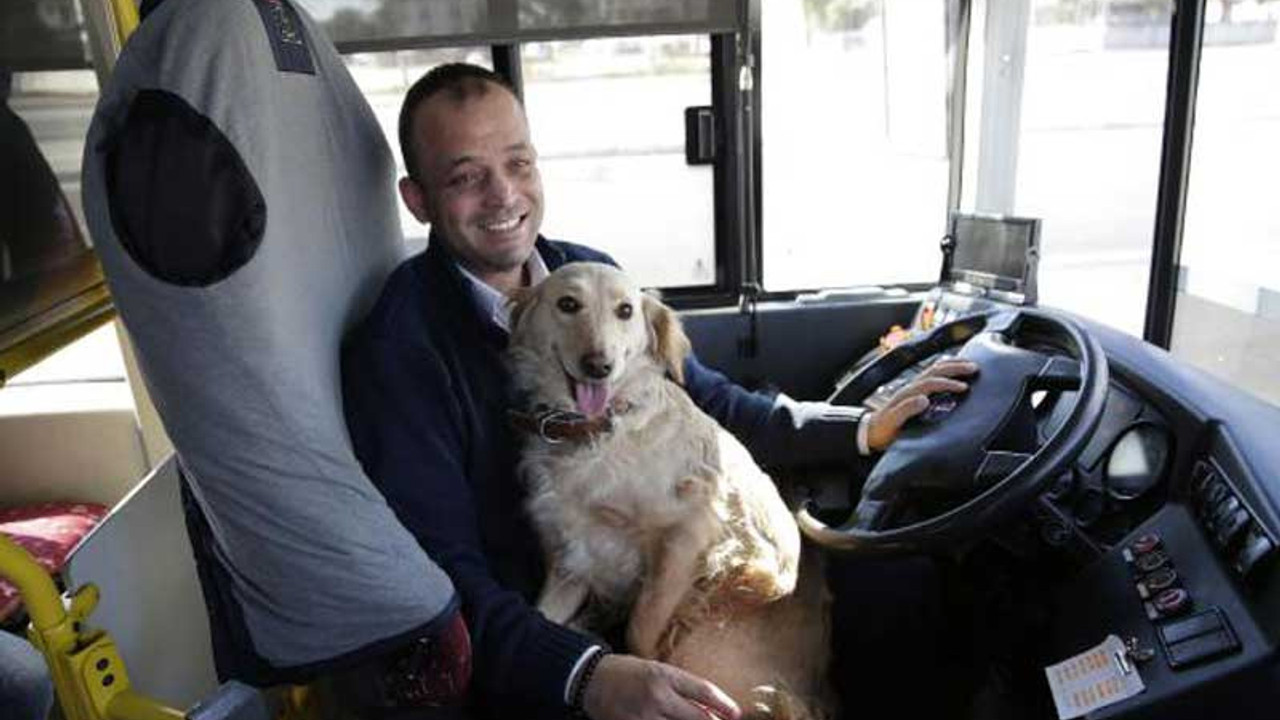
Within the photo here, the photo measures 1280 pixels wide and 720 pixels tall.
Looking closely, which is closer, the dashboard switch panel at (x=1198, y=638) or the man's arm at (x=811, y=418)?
the dashboard switch panel at (x=1198, y=638)

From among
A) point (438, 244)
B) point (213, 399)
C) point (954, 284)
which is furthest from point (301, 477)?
point (954, 284)

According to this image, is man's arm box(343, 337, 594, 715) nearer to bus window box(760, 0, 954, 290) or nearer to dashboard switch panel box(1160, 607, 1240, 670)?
dashboard switch panel box(1160, 607, 1240, 670)

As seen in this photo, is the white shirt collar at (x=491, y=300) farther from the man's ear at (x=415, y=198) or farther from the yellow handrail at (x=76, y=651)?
the yellow handrail at (x=76, y=651)

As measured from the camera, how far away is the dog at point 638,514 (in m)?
1.48

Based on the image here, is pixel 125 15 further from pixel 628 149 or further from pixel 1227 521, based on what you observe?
pixel 1227 521

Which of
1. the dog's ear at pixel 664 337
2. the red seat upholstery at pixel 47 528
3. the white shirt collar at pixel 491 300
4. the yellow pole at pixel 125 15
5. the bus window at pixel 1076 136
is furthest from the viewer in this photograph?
the bus window at pixel 1076 136

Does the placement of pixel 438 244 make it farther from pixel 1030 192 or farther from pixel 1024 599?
pixel 1030 192

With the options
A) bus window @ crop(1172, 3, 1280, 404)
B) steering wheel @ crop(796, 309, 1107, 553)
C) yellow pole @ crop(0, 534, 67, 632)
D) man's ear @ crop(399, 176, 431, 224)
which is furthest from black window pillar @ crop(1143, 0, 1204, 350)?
yellow pole @ crop(0, 534, 67, 632)

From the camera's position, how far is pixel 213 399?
41.1 inches

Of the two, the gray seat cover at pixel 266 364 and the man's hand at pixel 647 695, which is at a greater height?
the gray seat cover at pixel 266 364

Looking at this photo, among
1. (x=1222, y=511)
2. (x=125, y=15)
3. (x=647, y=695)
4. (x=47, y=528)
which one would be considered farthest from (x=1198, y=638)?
(x=47, y=528)

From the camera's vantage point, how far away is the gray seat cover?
1.01 metres

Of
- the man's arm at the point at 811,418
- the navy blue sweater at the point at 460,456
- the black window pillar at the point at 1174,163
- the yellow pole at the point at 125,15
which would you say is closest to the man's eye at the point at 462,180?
the navy blue sweater at the point at 460,456

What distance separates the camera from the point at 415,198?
152 cm
